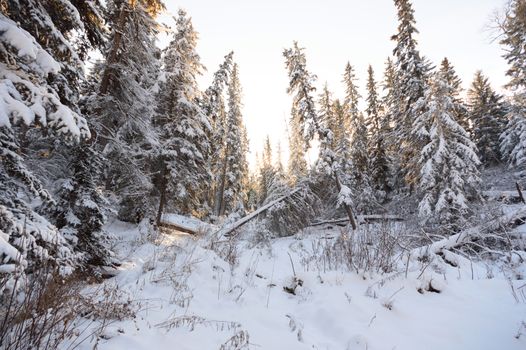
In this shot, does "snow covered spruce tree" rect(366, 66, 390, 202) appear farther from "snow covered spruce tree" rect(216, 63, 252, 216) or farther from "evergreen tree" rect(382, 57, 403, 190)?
"snow covered spruce tree" rect(216, 63, 252, 216)

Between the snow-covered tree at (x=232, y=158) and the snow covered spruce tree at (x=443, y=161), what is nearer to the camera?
the snow covered spruce tree at (x=443, y=161)

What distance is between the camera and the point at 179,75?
15.6 meters

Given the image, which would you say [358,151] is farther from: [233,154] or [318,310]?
[318,310]

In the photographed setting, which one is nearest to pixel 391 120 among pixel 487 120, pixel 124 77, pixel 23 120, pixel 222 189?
pixel 487 120

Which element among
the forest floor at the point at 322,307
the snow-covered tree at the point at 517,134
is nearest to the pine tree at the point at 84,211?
the forest floor at the point at 322,307

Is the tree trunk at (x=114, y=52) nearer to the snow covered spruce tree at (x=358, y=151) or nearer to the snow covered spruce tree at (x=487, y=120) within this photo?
the snow covered spruce tree at (x=358, y=151)

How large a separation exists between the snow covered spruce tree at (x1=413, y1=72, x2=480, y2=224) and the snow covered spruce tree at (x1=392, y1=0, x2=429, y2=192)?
4.18 feet

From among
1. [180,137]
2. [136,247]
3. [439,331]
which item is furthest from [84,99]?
[439,331]

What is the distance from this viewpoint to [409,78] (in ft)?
54.2

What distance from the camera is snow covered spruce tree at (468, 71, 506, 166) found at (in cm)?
2939

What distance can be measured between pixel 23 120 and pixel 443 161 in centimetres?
1529

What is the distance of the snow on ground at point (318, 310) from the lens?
295 centimetres

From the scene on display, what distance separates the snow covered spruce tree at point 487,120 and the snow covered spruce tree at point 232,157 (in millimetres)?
24033

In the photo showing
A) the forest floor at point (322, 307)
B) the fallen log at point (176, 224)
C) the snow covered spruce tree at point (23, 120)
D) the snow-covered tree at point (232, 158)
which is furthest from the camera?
the snow-covered tree at point (232, 158)
